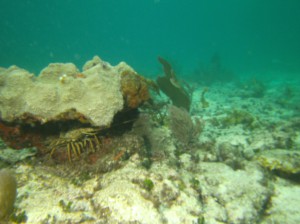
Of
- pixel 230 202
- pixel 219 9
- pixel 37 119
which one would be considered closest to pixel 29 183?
pixel 37 119

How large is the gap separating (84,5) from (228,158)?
12565 cm

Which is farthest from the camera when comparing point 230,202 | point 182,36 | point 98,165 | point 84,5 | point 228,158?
point 182,36

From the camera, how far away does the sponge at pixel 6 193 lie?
2.38 metres

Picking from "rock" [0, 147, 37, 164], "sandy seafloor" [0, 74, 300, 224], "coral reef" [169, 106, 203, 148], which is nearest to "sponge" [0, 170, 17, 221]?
"sandy seafloor" [0, 74, 300, 224]

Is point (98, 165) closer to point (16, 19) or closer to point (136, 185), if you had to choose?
point (136, 185)

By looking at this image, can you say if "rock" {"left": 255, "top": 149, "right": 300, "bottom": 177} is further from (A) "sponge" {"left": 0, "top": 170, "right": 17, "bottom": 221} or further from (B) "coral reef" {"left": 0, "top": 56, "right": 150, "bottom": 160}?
(A) "sponge" {"left": 0, "top": 170, "right": 17, "bottom": 221}

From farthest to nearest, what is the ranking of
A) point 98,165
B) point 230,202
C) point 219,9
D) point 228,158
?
point 219,9
point 228,158
point 230,202
point 98,165

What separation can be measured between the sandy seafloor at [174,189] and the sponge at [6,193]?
0.21m

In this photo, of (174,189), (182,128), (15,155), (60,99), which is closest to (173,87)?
(182,128)

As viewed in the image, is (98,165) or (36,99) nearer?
(36,99)

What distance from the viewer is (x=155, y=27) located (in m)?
165

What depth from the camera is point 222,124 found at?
26.4 feet

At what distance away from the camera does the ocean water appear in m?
80.9

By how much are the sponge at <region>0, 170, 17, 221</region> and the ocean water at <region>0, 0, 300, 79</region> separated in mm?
75731
